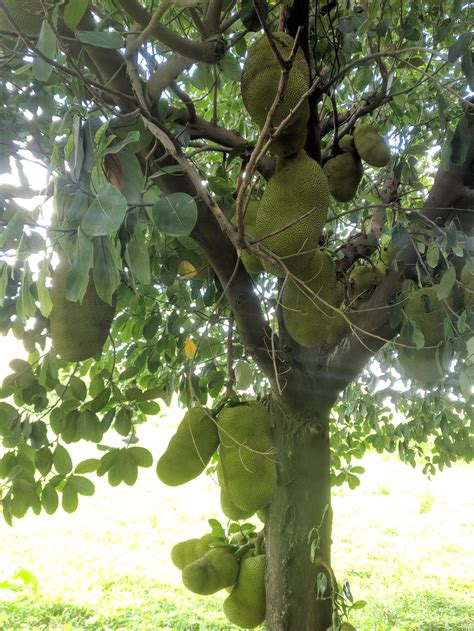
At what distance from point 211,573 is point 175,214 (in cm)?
123

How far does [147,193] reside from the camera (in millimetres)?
822

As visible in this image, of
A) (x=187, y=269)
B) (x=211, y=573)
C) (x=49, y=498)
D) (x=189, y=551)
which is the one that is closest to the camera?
(x=49, y=498)

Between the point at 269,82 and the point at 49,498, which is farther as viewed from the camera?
the point at 49,498

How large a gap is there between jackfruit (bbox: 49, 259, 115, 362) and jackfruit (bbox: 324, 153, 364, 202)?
80 cm

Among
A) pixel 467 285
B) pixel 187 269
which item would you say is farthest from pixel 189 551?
pixel 467 285

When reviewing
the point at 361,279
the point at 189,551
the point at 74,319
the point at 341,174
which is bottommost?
the point at 189,551

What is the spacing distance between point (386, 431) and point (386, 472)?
5721 mm

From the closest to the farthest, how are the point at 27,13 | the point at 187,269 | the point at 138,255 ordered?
the point at 138,255, the point at 27,13, the point at 187,269

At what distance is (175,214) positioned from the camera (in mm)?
730

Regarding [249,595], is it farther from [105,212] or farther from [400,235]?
[105,212]

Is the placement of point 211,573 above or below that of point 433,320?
below

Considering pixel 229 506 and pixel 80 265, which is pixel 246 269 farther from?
pixel 80 265

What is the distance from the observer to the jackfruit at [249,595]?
5.19 ft

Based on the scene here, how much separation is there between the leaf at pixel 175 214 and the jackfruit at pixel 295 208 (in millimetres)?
485
